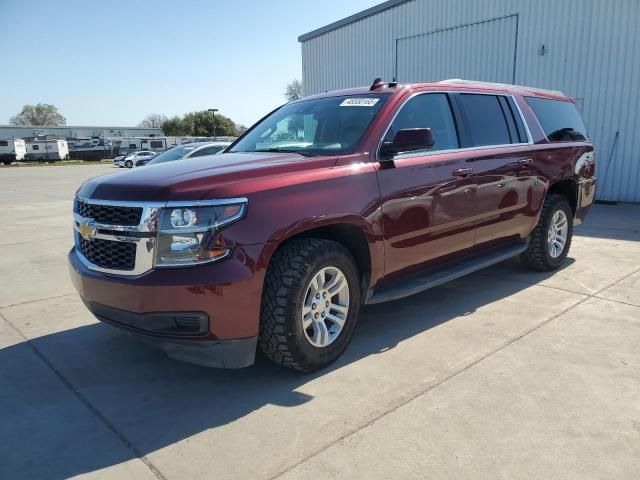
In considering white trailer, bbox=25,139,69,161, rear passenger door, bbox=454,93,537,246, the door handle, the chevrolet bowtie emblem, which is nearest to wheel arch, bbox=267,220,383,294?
the door handle

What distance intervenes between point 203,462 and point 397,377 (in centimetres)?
137

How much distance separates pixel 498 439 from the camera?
2650 millimetres

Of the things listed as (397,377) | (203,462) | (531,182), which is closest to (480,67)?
(531,182)

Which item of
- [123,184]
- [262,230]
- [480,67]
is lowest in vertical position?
[262,230]

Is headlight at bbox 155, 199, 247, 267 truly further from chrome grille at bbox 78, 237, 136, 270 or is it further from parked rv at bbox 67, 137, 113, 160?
parked rv at bbox 67, 137, 113, 160

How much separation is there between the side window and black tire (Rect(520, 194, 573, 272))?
1.78 metres

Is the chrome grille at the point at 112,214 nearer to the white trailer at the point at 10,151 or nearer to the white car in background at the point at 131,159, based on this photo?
the white car in background at the point at 131,159

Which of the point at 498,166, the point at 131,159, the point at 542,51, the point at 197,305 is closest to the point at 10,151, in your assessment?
the point at 131,159

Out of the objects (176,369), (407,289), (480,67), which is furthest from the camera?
(480,67)

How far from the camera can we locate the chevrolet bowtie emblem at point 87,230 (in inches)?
126

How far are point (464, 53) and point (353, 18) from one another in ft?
16.0

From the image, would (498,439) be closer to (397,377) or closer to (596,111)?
(397,377)

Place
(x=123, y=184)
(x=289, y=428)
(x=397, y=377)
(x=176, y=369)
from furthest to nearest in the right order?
(x=176, y=369) → (x=397, y=377) → (x=123, y=184) → (x=289, y=428)

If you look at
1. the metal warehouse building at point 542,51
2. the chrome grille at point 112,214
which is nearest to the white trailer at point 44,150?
the metal warehouse building at point 542,51
